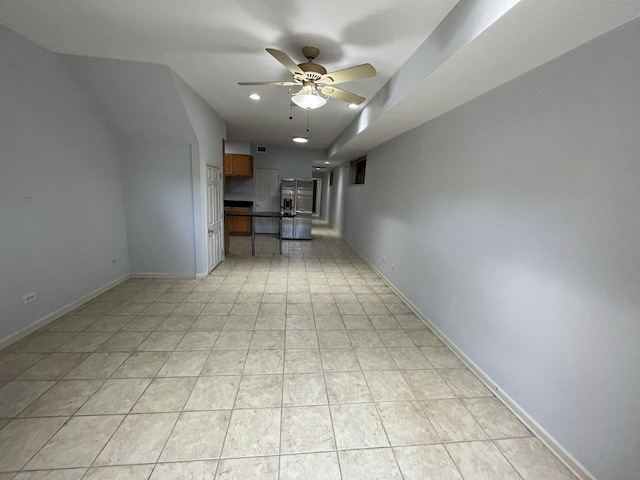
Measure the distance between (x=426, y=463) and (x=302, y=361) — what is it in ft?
3.85

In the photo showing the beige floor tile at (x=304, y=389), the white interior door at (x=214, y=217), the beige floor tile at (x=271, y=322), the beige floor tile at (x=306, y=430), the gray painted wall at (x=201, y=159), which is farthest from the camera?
the white interior door at (x=214, y=217)

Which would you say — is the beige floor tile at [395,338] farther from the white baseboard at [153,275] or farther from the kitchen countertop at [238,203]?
the kitchen countertop at [238,203]

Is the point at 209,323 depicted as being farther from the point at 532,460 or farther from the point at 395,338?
the point at 532,460

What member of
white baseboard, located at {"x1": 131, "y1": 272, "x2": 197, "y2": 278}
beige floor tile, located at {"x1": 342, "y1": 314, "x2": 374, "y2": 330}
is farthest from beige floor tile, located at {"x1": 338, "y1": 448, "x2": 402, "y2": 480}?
white baseboard, located at {"x1": 131, "y1": 272, "x2": 197, "y2": 278}

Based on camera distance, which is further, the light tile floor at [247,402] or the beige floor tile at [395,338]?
the beige floor tile at [395,338]

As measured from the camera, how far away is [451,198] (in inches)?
107

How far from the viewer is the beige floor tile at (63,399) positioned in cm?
175

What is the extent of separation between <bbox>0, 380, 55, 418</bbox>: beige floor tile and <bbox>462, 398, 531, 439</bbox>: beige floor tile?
10.2 feet

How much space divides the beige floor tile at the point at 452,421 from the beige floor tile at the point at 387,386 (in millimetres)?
156

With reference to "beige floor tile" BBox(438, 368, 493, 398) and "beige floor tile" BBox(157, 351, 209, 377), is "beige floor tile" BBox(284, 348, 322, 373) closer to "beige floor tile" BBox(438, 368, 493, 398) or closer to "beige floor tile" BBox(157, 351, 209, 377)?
"beige floor tile" BBox(157, 351, 209, 377)

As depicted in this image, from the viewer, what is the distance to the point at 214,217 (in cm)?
477

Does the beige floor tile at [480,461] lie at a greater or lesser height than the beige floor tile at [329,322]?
lesser

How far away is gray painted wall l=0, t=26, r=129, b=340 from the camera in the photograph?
7.68 ft

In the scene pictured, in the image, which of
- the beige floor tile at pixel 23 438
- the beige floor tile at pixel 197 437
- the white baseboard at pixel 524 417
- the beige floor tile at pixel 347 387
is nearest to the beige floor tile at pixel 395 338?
the white baseboard at pixel 524 417
